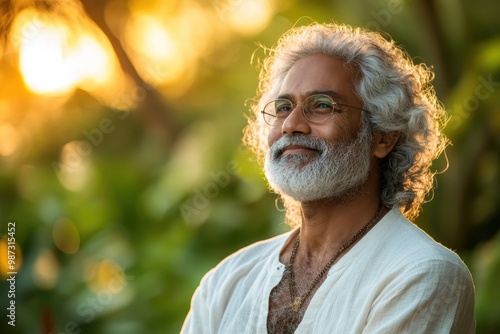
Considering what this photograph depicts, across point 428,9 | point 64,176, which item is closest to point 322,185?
point 428,9

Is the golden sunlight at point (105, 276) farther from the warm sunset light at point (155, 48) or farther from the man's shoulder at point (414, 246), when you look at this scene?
the man's shoulder at point (414, 246)

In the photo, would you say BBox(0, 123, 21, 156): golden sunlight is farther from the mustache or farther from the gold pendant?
the gold pendant

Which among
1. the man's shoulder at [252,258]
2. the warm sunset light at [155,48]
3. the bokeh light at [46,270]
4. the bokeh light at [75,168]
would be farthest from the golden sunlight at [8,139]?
the man's shoulder at [252,258]

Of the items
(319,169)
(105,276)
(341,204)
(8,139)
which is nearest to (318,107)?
(319,169)

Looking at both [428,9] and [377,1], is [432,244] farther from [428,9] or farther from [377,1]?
[377,1]

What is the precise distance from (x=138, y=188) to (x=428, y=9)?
133 inches

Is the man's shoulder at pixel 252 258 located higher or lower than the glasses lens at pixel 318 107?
lower

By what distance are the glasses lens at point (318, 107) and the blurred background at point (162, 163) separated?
2.74m

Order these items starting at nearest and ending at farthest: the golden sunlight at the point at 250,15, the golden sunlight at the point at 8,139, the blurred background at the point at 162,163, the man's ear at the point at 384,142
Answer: the man's ear at the point at 384,142
the blurred background at the point at 162,163
the golden sunlight at the point at 250,15
the golden sunlight at the point at 8,139

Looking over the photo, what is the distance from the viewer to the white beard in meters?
2.76

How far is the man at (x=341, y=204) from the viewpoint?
247 centimetres

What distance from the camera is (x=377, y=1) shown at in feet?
22.2

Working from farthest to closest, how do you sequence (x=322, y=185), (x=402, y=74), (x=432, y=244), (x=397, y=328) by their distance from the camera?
(x=402, y=74) < (x=322, y=185) < (x=432, y=244) < (x=397, y=328)

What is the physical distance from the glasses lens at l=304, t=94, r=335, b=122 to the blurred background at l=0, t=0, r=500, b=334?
2.74m
